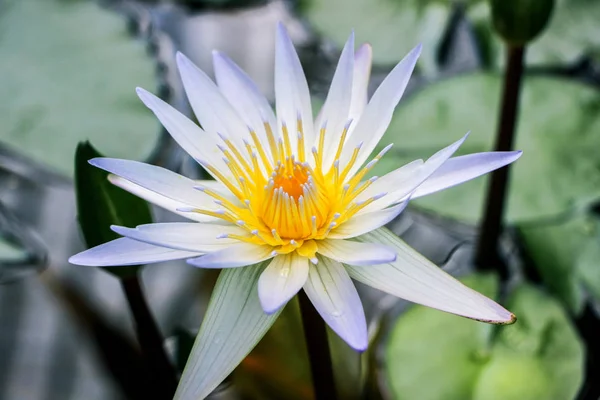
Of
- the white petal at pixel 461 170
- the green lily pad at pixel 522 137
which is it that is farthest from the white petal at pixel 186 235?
the green lily pad at pixel 522 137

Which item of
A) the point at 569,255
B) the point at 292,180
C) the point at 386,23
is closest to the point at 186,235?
the point at 292,180

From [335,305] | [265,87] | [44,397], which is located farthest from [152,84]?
[335,305]

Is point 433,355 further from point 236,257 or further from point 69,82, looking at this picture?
point 69,82

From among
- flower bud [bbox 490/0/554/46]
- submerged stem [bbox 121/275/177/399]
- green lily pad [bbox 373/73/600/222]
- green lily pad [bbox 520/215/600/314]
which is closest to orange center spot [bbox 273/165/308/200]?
submerged stem [bbox 121/275/177/399]

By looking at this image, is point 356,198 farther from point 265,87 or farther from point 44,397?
point 265,87

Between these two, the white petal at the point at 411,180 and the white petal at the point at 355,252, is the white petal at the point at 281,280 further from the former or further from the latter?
the white petal at the point at 411,180

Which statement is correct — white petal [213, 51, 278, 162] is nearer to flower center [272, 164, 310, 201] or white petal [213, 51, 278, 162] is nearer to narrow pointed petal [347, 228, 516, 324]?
flower center [272, 164, 310, 201]
